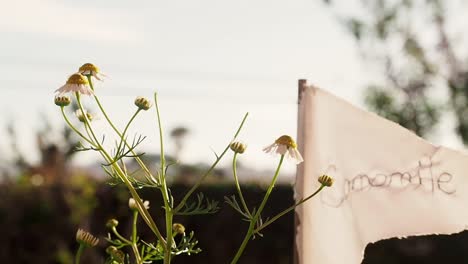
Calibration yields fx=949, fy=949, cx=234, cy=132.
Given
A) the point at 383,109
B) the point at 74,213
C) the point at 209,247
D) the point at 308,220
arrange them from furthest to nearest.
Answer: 1. the point at 383,109
2. the point at 209,247
3. the point at 74,213
4. the point at 308,220

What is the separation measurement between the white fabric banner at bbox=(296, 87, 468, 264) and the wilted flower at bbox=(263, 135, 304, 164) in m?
0.46

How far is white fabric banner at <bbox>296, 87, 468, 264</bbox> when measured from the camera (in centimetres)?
236

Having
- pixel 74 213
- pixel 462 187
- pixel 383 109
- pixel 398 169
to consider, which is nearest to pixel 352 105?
pixel 398 169

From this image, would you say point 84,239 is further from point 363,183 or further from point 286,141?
point 363,183

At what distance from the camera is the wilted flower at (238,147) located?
5.99 ft

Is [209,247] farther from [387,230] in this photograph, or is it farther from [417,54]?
[387,230]

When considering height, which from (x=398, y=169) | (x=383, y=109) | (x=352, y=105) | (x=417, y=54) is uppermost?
(x=417, y=54)

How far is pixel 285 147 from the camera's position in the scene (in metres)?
1.87

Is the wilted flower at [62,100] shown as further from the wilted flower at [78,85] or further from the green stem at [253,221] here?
the green stem at [253,221]

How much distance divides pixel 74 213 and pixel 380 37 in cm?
695

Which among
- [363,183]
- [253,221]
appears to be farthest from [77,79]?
[363,183]

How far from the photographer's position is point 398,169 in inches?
94.5

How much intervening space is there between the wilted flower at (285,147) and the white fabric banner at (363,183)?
18.0 inches

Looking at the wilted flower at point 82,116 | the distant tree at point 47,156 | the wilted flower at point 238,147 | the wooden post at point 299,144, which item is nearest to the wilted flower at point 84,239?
the wilted flower at point 82,116
